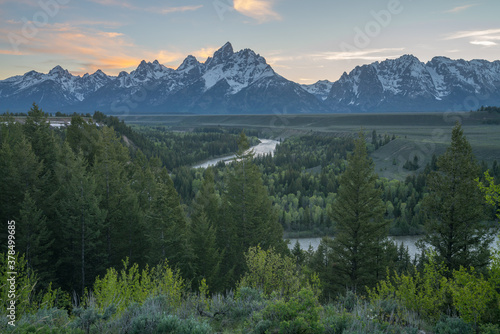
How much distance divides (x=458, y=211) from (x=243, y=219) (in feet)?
65.6

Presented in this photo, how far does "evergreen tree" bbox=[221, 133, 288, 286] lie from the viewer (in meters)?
34.0

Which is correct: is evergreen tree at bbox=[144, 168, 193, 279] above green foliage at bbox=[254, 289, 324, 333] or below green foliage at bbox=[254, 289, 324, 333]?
below

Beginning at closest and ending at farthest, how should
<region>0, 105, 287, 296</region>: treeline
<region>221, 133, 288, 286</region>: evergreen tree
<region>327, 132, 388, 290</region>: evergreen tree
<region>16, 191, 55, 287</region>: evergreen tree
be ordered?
<region>16, 191, 55, 287</region>: evergreen tree, <region>327, 132, 388, 290</region>: evergreen tree, <region>0, 105, 287, 296</region>: treeline, <region>221, 133, 288, 286</region>: evergreen tree

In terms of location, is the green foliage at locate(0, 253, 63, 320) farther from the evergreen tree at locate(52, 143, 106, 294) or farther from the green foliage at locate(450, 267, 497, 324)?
the green foliage at locate(450, 267, 497, 324)

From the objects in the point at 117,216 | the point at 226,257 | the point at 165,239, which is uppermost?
the point at 117,216

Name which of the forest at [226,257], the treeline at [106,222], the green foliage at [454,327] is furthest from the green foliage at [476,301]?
the treeline at [106,222]

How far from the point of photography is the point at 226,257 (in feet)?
116

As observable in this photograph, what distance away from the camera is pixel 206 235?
29.3 meters

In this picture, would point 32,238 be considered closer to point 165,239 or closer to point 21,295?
point 165,239

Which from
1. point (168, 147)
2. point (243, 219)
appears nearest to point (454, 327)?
point (243, 219)

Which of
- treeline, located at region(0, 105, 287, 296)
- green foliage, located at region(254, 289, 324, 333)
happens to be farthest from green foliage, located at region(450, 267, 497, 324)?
treeline, located at region(0, 105, 287, 296)

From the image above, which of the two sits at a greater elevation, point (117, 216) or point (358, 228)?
point (358, 228)

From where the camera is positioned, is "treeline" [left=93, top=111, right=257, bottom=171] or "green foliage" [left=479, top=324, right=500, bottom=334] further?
"treeline" [left=93, top=111, right=257, bottom=171]

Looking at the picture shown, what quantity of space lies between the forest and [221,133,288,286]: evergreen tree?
162mm
